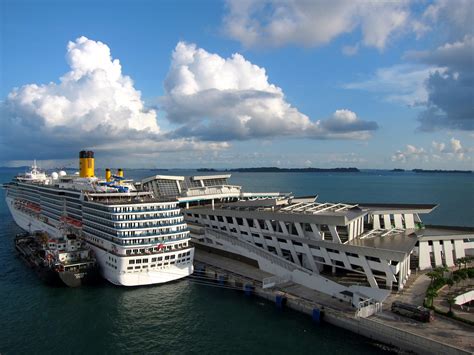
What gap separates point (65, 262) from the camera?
53.2 m

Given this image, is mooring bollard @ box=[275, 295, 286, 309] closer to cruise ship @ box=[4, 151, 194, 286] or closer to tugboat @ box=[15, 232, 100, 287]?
cruise ship @ box=[4, 151, 194, 286]

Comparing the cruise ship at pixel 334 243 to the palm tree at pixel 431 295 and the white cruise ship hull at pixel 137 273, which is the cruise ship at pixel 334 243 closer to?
the palm tree at pixel 431 295

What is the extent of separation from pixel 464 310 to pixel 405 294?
19.9 ft

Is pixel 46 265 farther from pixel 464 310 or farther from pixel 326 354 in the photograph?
pixel 464 310

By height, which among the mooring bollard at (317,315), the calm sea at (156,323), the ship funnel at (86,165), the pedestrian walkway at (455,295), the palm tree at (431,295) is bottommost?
the calm sea at (156,323)

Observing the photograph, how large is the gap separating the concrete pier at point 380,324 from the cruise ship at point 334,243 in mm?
1703

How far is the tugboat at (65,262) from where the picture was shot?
50719 mm

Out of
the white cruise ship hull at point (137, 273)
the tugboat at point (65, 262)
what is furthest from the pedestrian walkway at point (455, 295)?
the tugboat at point (65, 262)

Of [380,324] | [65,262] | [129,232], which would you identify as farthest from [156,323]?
[380,324]

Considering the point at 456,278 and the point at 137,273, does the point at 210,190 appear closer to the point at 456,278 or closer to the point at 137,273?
the point at 137,273

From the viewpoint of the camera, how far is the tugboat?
50.7 m

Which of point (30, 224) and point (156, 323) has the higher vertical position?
point (30, 224)

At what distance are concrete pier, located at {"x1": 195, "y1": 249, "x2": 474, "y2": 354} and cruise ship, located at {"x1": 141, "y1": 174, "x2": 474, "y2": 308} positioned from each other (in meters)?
1.70

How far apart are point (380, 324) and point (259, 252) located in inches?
881
